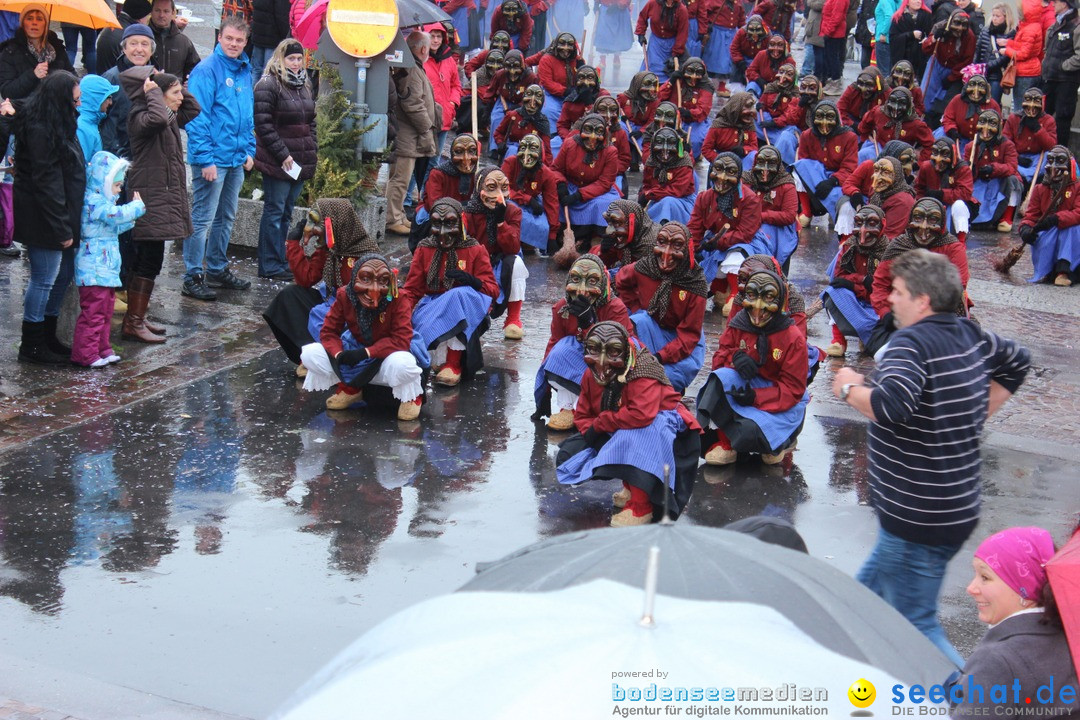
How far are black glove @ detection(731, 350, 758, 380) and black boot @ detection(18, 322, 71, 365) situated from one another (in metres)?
4.53

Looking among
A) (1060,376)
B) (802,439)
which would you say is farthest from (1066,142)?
(802,439)

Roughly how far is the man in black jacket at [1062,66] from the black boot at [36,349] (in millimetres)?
13583

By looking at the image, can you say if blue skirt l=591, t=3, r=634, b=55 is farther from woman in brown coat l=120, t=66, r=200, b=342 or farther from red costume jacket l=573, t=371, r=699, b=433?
red costume jacket l=573, t=371, r=699, b=433

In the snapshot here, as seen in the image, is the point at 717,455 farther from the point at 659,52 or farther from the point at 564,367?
the point at 659,52

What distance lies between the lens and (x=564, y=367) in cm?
902

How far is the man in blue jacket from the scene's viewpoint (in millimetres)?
11062

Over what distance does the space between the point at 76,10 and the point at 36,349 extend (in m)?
2.93

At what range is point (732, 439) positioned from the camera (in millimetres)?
8477

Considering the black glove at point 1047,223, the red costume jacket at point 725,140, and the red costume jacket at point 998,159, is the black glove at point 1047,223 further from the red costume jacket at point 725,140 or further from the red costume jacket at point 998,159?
the red costume jacket at point 725,140

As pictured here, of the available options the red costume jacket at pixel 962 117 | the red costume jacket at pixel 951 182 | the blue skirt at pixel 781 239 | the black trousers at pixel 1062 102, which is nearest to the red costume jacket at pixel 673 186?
the blue skirt at pixel 781 239

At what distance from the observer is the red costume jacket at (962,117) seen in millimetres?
16938

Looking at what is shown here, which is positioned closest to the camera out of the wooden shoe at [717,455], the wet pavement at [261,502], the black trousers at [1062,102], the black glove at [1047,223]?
the wet pavement at [261,502]

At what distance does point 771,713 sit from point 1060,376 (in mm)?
8785

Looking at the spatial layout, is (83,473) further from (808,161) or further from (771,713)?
(808,161)
